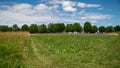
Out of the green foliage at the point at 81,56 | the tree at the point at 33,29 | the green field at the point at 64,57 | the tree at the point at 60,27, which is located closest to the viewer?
the green field at the point at 64,57

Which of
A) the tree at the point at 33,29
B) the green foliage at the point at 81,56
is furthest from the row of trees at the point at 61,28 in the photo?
the green foliage at the point at 81,56

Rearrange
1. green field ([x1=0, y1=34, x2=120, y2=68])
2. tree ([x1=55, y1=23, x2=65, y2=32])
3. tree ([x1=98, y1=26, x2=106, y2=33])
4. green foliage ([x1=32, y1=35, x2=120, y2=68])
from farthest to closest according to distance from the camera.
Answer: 1. tree ([x1=98, y1=26, x2=106, y2=33])
2. tree ([x1=55, y1=23, x2=65, y2=32])
3. green foliage ([x1=32, y1=35, x2=120, y2=68])
4. green field ([x1=0, y1=34, x2=120, y2=68])

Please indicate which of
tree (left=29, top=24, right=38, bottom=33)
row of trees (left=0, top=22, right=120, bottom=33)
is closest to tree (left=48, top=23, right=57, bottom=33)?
row of trees (left=0, top=22, right=120, bottom=33)

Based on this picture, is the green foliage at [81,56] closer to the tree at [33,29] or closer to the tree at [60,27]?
the tree at [33,29]

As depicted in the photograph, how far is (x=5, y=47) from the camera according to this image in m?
10.9

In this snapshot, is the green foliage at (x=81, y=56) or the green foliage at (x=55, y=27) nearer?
the green foliage at (x=81, y=56)

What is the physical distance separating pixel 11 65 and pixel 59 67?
1923 millimetres

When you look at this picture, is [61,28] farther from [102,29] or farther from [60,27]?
[102,29]

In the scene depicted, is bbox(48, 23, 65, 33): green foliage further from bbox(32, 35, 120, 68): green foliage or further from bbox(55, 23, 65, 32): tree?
bbox(32, 35, 120, 68): green foliage

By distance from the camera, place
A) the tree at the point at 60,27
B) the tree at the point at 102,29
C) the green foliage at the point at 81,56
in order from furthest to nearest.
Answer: the tree at the point at 102,29, the tree at the point at 60,27, the green foliage at the point at 81,56

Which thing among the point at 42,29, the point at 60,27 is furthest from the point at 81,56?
the point at 60,27

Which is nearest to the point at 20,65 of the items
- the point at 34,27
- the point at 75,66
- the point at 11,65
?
the point at 11,65

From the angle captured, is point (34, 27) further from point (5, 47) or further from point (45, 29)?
point (5, 47)

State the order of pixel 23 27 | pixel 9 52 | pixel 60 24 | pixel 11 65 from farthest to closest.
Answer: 1. pixel 60 24
2. pixel 23 27
3. pixel 9 52
4. pixel 11 65
